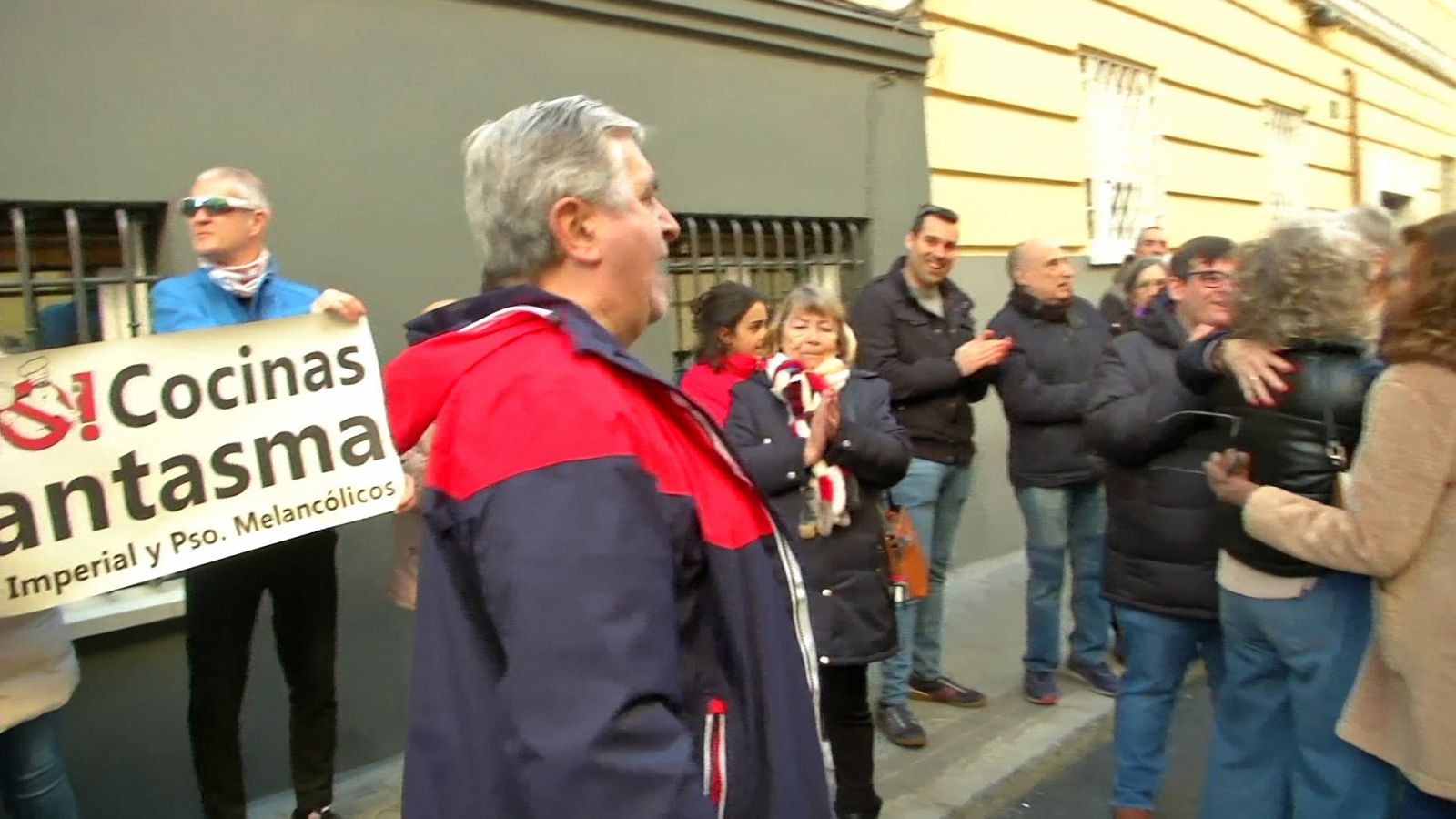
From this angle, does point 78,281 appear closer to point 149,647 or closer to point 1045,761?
point 149,647

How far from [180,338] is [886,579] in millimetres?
2089

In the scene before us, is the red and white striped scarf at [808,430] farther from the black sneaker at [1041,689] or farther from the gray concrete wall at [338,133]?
the black sneaker at [1041,689]

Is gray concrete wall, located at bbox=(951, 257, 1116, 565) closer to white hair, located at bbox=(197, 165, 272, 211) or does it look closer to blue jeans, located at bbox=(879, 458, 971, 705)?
blue jeans, located at bbox=(879, 458, 971, 705)

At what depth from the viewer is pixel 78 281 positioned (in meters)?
3.58

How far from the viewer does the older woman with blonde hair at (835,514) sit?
3318mm

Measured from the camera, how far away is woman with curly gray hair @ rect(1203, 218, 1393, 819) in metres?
2.72

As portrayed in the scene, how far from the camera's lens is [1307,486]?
2746 mm

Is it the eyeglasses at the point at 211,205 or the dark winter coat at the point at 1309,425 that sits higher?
the eyeglasses at the point at 211,205

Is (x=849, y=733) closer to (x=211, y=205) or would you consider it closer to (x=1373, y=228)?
(x=1373, y=228)

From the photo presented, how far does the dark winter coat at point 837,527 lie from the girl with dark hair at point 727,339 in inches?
6.9

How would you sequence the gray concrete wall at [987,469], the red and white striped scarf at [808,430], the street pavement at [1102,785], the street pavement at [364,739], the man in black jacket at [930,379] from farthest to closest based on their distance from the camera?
the gray concrete wall at [987,469], the man in black jacket at [930,379], the street pavement at [1102,785], the street pavement at [364,739], the red and white striped scarf at [808,430]

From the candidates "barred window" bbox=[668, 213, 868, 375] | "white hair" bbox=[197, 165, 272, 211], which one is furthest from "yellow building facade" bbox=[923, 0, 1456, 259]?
"white hair" bbox=[197, 165, 272, 211]

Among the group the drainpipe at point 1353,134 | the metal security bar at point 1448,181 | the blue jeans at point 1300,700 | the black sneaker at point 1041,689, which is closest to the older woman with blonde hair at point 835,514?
the blue jeans at point 1300,700

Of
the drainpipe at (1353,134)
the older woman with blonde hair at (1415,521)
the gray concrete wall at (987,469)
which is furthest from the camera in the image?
the drainpipe at (1353,134)
